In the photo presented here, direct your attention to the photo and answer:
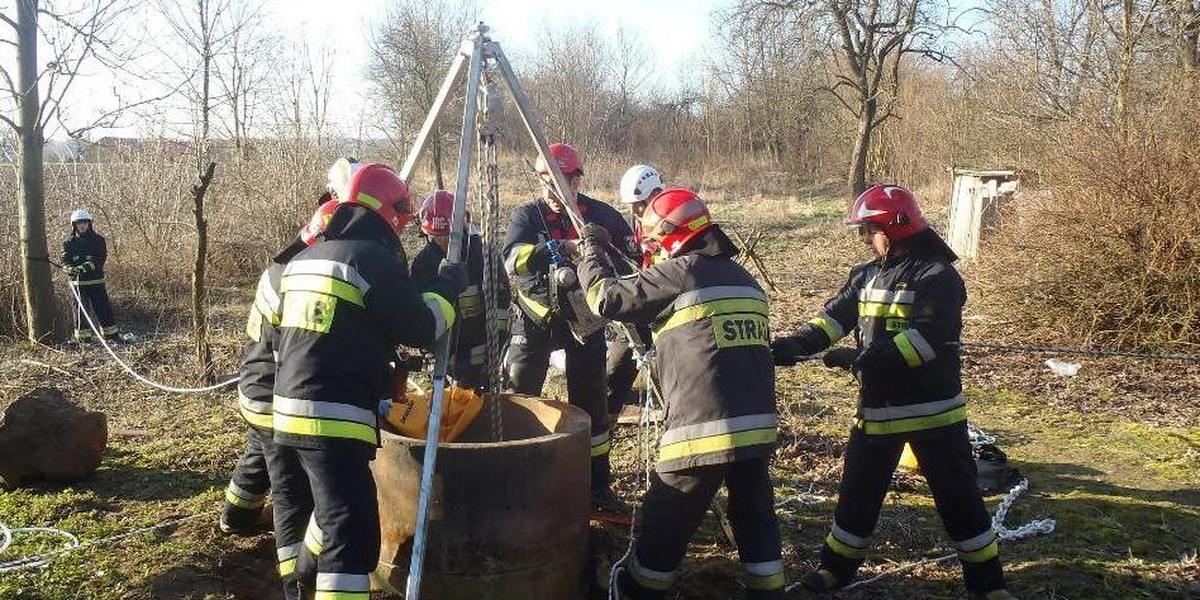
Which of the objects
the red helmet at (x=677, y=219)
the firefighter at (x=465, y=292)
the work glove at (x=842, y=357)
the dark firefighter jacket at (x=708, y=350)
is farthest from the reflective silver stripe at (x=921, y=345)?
the firefighter at (x=465, y=292)

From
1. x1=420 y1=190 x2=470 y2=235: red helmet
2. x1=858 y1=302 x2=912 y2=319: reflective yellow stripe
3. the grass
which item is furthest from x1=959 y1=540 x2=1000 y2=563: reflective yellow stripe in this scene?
x1=420 y1=190 x2=470 y2=235: red helmet

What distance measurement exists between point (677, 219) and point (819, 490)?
2.65m

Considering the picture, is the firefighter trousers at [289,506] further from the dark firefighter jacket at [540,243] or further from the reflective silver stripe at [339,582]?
the dark firefighter jacket at [540,243]

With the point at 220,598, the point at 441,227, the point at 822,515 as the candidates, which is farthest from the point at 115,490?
the point at 822,515

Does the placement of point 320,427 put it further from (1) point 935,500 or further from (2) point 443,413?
(1) point 935,500

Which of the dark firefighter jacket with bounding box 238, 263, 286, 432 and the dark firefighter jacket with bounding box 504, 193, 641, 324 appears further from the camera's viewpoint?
the dark firefighter jacket with bounding box 504, 193, 641, 324

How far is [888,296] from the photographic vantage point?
4.28 metres

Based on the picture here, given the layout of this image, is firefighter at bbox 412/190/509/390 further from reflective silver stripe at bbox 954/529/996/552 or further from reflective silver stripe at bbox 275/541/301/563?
reflective silver stripe at bbox 954/529/996/552

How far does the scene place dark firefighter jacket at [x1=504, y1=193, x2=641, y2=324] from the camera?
553cm

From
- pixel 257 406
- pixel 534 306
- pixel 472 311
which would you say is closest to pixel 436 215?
pixel 472 311

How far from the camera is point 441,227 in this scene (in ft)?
18.9

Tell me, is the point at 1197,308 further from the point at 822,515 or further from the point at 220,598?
the point at 220,598

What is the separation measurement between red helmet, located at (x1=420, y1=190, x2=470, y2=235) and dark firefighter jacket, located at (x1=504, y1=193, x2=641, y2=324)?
401 millimetres

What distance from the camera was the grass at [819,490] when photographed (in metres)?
4.51
